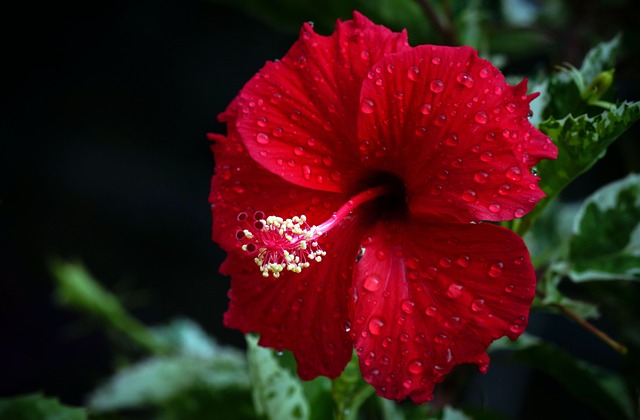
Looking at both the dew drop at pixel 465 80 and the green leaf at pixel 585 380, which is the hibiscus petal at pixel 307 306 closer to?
the dew drop at pixel 465 80

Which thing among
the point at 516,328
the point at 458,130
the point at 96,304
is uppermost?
the point at 96,304

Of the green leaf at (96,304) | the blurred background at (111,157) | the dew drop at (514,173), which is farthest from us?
the blurred background at (111,157)

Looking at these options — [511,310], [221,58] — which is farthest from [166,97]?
[511,310]

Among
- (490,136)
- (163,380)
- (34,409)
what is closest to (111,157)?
(163,380)

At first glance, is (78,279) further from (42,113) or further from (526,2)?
(526,2)

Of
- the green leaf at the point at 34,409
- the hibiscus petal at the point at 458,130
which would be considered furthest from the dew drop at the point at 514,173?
the green leaf at the point at 34,409

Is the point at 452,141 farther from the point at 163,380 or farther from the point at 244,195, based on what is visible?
the point at 163,380
